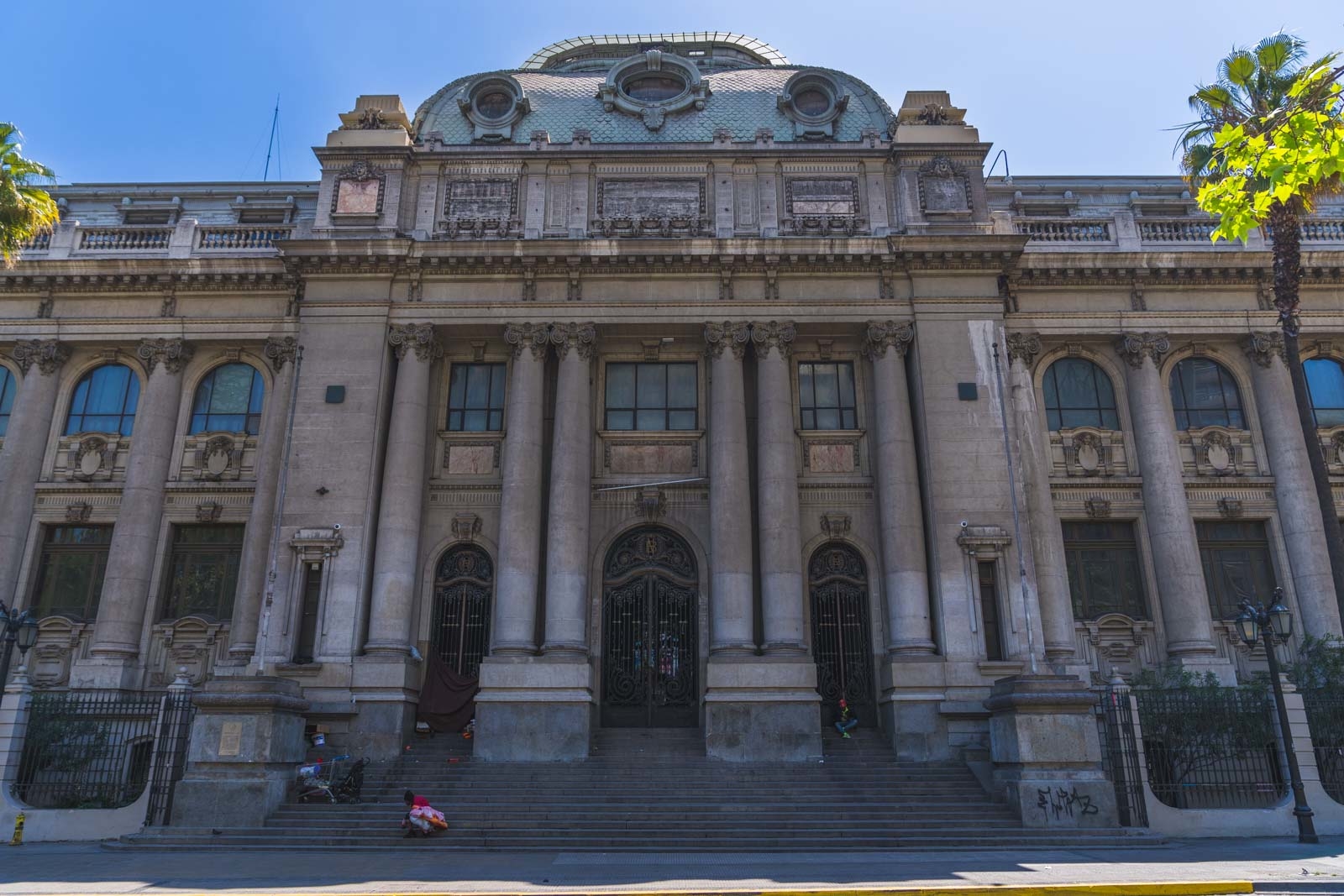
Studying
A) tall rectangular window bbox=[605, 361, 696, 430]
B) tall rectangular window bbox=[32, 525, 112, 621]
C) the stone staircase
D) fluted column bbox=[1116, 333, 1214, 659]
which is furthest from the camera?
tall rectangular window bbox=[605, 361, 696, 430]

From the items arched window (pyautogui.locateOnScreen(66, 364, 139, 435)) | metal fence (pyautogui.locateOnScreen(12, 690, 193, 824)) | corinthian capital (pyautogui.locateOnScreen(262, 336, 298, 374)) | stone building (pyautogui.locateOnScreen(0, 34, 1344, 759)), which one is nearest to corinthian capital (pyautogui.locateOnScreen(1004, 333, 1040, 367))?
stone building (pyautogui.locateOnScreen(0, 34, 1344, 759))

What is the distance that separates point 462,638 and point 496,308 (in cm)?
849

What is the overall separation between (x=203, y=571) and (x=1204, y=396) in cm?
2769

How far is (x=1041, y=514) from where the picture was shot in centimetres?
A: 2375

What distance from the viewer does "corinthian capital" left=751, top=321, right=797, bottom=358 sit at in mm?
24062

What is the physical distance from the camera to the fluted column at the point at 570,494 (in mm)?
21641

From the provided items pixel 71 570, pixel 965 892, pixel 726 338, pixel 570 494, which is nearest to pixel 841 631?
pixel 570 494

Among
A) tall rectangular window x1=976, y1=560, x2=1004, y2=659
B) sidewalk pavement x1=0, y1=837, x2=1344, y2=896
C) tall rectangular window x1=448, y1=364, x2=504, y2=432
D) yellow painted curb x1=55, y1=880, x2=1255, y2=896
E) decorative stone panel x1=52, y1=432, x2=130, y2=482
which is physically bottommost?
sidewalk pavement x1=0, y1=837, x2=1344, y2=896

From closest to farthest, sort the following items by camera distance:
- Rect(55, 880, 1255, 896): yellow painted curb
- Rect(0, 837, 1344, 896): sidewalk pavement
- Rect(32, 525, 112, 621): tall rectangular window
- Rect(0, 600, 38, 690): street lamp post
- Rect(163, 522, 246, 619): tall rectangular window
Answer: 1. Rect(55, 880, 1255, 896): yellow painted curb
2. Rect(0, 837, 1344, 896): sidewalk pavement
3. Rect(0, 600, 38, 690): street lamp post
4. Rect(163, 522, 246, 619): tall rectangular window
5. Rect(32, 525, 112, 621): tall rectangular window

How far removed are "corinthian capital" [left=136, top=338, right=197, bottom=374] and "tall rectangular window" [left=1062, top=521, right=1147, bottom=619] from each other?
24.5 meters

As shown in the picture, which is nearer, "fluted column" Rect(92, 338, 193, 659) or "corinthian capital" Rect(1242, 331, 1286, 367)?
"fluted column" Rect(92, 338, 193, 659)

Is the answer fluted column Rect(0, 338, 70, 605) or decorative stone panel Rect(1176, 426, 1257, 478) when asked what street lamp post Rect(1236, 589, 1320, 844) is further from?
fluted column Rect(0, 338, 70, 605)

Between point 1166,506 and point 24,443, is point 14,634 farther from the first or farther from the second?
point 1166,506

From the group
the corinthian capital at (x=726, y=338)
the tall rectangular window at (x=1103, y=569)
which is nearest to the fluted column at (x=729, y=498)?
the corinthian capital at (x=726, y=338)
